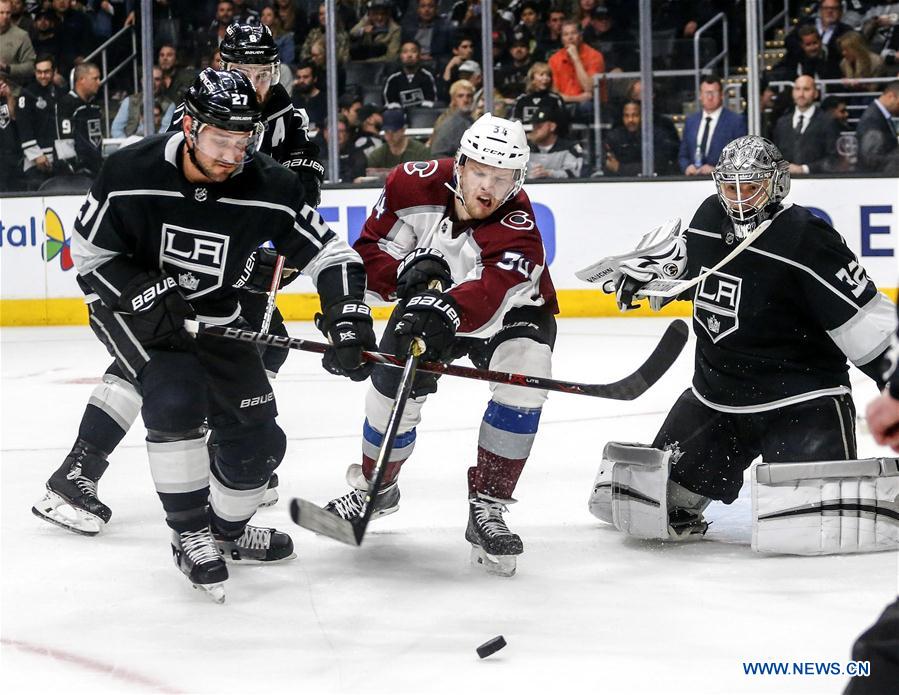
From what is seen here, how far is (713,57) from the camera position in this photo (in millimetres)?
7020

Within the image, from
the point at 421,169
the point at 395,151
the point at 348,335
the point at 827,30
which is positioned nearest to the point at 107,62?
the point at 395,151

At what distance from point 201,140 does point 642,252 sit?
3.61 feet

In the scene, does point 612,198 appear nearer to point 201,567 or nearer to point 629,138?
point 629,138

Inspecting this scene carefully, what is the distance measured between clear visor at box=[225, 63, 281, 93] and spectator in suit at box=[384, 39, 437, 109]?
12.2 ft

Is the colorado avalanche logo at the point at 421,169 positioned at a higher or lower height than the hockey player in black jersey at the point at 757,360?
higher

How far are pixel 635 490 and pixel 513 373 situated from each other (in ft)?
1.39

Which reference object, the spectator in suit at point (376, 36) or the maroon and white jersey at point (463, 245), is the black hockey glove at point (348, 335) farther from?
the spectator in suit at point (376, 36)

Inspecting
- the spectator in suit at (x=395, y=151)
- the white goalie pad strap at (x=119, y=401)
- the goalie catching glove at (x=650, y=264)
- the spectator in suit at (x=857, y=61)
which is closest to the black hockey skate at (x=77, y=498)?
the white goalie pad strap at (x=119, y=401)

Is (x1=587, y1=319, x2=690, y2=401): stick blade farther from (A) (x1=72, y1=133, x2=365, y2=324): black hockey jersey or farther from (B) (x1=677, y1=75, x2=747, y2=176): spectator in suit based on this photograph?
(B) (x1=677, y1=75, x2=747, y2=176): spectator in suit

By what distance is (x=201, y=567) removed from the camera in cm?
255

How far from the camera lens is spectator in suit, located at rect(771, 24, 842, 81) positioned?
275 inches

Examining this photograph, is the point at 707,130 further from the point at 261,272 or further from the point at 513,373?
the point at 513,373

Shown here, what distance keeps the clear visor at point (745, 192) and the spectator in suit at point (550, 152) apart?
4171 mm

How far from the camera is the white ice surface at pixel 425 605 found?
7.16 feet
